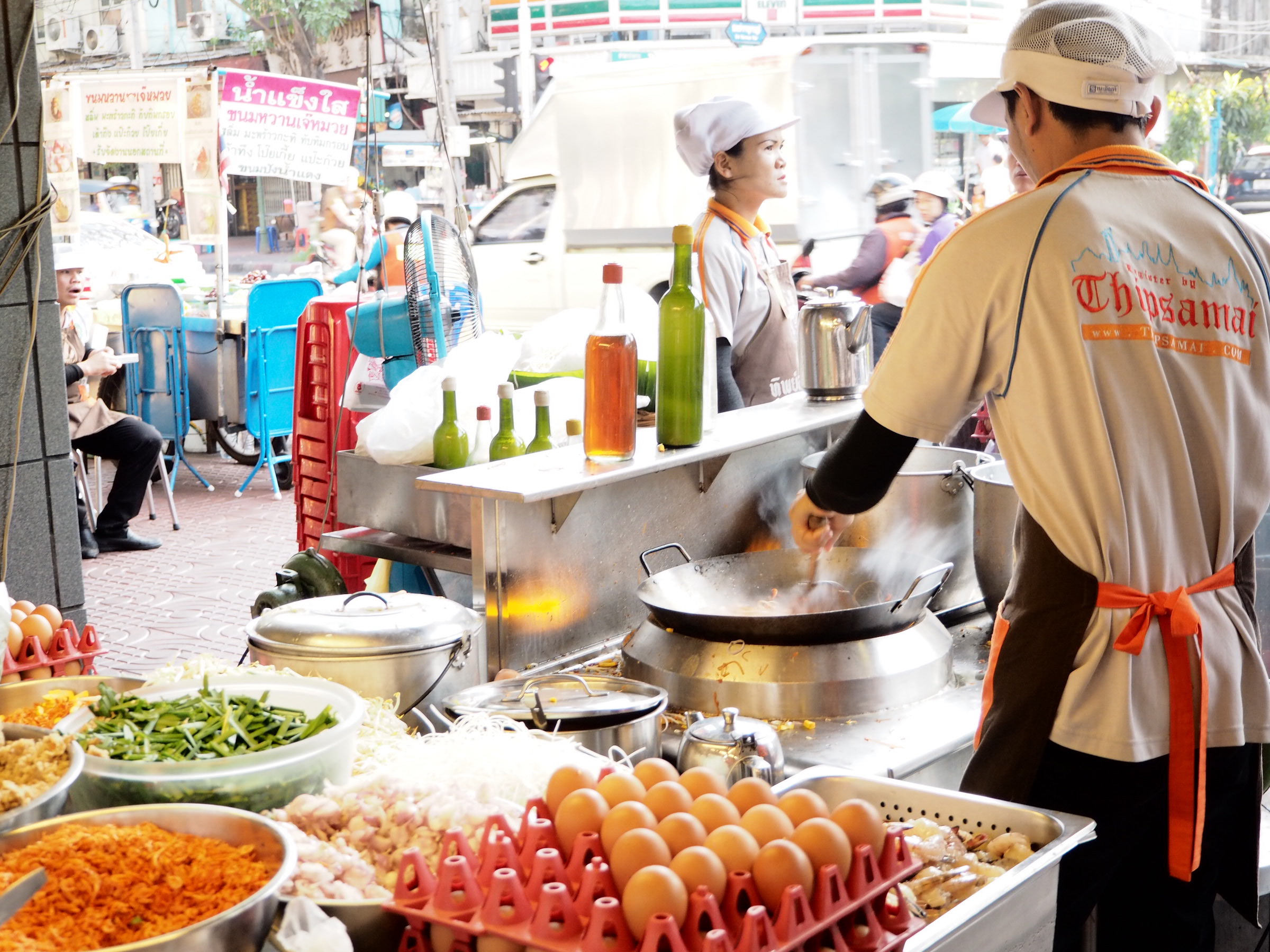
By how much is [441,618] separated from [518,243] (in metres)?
10.2

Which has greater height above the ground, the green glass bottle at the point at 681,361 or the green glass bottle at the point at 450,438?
the green glass bottle at the point at 681,361

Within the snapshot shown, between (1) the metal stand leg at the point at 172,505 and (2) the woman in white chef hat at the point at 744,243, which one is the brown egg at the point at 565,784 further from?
(1) the metal stand leg at the point at 172,505

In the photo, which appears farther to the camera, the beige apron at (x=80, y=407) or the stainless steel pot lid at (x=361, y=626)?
the beige apron at (x=80, y=407)

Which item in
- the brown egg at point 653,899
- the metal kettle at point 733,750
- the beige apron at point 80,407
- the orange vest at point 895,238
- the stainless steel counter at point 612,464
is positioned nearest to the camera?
the brown egg at point 653,899

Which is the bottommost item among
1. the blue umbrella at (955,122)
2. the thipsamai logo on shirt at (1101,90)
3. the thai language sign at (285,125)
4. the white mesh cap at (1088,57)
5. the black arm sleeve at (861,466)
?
the black arm sleeve at (861,466)

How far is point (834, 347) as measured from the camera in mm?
3396

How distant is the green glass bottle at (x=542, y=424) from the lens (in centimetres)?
288

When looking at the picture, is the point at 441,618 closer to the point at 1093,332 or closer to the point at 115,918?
the point at 115,918

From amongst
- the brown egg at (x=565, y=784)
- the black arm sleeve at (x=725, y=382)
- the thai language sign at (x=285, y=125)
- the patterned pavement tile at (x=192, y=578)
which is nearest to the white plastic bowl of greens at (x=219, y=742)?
the brown egg at (x=565, y=784)

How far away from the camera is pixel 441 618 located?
2207 millimetres

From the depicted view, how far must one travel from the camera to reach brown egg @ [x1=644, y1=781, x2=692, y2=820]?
1.41 m

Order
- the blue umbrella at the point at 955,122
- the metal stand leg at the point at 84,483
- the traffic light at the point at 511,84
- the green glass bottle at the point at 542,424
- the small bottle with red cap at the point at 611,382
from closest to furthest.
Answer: the small bottle with red cap at the point at 611,382 < the green glass bottle at the point at 542,424 < the metal stand leg at the point at 84,483 < the blue umbrella at the point at 955,122 < the traffic light at the point at 511,84

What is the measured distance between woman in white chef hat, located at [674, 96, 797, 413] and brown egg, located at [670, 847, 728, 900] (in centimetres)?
255

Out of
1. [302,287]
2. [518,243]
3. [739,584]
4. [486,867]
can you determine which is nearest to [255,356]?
[302,287]
